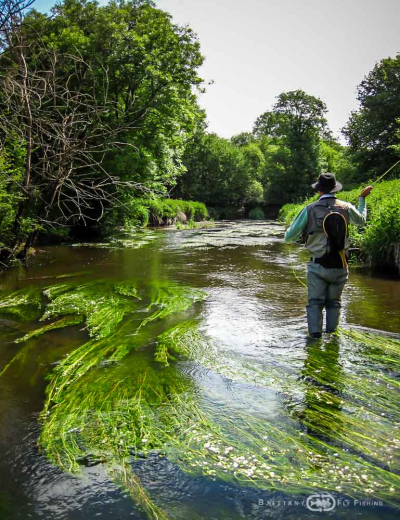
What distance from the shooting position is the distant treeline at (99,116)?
8.05 m

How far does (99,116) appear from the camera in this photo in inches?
358

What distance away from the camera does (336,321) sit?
488 cm

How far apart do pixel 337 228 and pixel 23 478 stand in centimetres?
379

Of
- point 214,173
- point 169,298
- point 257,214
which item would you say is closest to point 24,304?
point 169,298

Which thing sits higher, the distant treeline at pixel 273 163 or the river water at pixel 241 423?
the distant treeline at pixel 273 163

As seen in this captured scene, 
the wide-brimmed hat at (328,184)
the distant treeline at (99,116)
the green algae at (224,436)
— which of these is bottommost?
the green algae at (224,436)

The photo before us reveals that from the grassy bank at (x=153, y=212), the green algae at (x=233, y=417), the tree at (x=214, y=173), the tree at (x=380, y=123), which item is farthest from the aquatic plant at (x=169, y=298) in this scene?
the tree at (x=214, y=173)

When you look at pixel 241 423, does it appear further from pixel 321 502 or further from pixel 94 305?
pixel 94 305

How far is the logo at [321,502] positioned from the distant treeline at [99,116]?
6.46 metres

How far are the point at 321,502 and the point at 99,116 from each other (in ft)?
28.9

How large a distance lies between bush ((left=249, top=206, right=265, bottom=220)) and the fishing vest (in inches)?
1959

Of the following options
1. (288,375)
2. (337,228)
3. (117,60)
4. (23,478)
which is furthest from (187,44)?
(23,478)

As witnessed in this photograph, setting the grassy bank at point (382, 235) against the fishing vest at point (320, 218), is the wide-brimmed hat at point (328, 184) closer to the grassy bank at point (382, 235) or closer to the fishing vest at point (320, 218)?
the fishing vest at point (320, 218)

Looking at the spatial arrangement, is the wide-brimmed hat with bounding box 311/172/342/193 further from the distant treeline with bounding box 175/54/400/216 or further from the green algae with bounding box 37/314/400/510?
the distant treeline with bounding box 175/54/400/216
